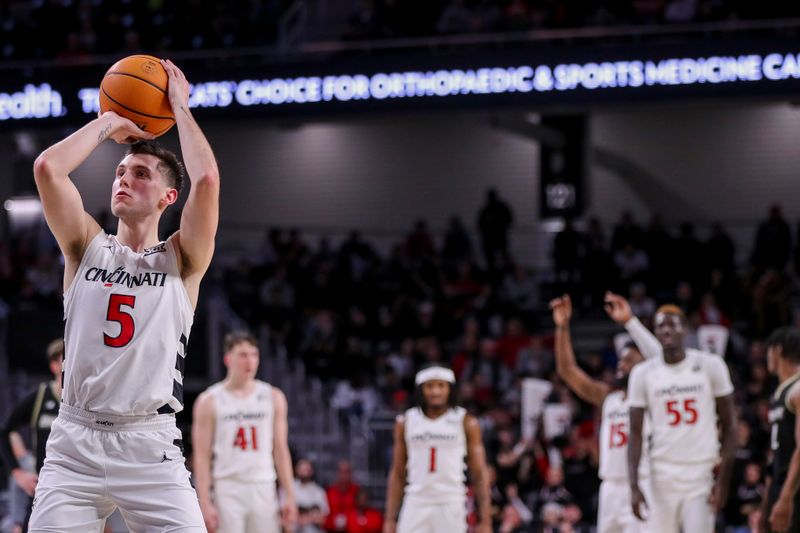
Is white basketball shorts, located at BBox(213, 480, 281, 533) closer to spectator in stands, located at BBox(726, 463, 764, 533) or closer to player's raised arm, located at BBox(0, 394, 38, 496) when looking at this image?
player's raised arm, located at BBox(0, 394, 38, 496)

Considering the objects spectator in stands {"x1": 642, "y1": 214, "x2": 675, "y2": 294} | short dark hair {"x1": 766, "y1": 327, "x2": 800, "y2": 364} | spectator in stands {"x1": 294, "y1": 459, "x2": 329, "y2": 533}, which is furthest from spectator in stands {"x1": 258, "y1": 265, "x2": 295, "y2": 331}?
short dark hair {"x1": 766, "y1": 327, "x2": 800, "y2": 364}

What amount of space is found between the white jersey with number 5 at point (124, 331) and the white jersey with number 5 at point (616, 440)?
5.85 m

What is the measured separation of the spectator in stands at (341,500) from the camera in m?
14.0

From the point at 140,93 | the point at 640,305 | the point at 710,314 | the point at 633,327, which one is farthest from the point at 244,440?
the point at 710,314

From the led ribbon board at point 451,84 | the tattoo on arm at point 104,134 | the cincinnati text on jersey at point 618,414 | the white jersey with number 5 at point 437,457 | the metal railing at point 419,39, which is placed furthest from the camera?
the metal railing at point 419,39

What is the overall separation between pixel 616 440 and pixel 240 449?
3.02 m

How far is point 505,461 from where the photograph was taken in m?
13.9

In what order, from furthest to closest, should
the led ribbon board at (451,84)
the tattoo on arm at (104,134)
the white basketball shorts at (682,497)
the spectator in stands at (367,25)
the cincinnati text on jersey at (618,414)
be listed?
the spectator in stands at (367,25) < the led ribbon board at (451,84) < the cincinnati text on jersey at (618,414) < the white basketball shorts at (682,497) < the tattoo on arm at (104,134)

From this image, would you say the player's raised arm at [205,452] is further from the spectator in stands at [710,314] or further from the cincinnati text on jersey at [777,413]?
the spectator in stands at [710,314]

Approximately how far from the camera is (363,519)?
13945mm

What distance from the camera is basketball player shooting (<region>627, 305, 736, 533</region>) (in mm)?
9219

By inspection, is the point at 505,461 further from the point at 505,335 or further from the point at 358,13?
the point at 358,13

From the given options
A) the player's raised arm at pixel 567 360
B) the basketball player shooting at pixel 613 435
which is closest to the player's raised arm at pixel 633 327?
the basketball player shooting at pixel 613 435

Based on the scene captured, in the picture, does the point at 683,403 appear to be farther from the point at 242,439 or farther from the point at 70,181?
the point at 70,181
